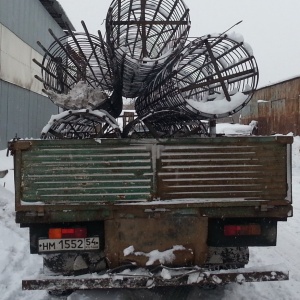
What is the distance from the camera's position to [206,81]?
4852 mm

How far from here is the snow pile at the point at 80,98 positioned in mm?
4828

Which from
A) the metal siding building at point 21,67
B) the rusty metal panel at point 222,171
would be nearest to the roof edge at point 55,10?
the metal siding building at point 21,67

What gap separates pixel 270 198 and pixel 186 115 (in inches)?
54.7

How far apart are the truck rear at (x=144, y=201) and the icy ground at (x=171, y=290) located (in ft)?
1.93

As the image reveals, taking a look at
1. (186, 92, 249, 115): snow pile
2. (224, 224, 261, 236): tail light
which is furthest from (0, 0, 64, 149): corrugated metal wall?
(224, 224, 261, 236): tail light

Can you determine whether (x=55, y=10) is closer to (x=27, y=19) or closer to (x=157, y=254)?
(x=27, y=19)

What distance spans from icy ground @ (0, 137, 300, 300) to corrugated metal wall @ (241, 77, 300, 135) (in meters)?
12.1

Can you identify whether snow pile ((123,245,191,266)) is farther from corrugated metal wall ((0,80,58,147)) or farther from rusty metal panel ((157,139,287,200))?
corrugated metal wall ((0,80,58,147))

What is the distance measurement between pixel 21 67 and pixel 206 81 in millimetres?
11657

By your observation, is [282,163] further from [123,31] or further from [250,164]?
[123,31]

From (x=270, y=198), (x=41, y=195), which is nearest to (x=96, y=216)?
(x=41, y=195)

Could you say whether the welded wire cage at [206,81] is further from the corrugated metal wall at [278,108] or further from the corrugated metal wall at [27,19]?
the corrugated metal wall at [278,108]

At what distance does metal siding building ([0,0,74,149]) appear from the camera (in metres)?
13.1

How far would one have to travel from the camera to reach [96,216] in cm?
371
